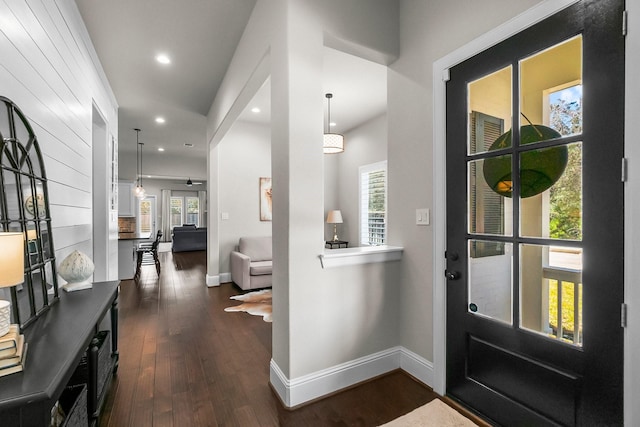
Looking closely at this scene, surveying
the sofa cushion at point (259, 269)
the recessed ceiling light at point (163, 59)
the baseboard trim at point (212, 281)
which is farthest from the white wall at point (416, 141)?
the baseboard trim at point (212, 281)

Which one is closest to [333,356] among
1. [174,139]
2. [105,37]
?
[105,37]

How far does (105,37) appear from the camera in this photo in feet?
10.0

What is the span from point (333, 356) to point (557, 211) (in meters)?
1.59

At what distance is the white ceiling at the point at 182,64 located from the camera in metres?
2.68

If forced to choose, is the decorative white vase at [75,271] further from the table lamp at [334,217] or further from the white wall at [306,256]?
the table lamp at [334,217]

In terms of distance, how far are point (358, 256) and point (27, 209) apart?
193 cm

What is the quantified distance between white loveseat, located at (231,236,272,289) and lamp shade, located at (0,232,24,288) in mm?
3673

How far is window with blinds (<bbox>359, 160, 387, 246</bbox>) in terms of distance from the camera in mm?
5629

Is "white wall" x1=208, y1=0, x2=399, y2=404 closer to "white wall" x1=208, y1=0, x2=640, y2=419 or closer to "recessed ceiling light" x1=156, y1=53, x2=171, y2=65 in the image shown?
"white wall" x1=208, y1=0, x2=640, y2=419

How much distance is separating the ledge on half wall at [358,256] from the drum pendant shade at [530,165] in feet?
2.76

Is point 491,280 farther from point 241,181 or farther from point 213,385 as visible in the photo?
point 241,181

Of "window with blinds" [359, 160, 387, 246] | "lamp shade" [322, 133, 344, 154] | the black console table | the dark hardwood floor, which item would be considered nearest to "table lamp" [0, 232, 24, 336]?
the black console table

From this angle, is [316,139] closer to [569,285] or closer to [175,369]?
[569,285]

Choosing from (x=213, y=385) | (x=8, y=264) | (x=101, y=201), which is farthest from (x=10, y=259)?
(x=101, y=201)
